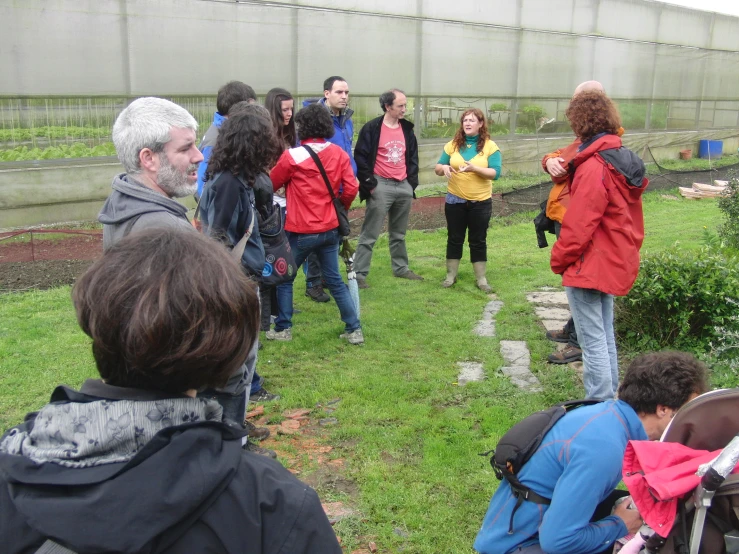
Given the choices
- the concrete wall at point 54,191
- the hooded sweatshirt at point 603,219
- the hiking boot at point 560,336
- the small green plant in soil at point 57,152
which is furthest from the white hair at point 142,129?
the small green plant in soil at point 57,152

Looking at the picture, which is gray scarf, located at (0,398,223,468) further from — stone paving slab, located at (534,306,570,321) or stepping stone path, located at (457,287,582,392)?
stone paving slab, located at (534,306,570,321)

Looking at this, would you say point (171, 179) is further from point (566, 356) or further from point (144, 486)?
point (566, 356)

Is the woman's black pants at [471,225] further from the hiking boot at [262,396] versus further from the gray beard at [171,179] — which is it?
the gray beard at [171,179]

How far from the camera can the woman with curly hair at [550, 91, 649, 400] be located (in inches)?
161

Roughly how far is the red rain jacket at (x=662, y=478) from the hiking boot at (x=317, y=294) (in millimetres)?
5005

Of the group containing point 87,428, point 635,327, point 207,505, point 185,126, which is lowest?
point 635,327

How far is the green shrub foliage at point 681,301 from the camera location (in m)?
5.25

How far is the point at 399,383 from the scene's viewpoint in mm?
5176

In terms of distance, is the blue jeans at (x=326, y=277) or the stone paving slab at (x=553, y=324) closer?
the blue jeans at (x=326, y=277)

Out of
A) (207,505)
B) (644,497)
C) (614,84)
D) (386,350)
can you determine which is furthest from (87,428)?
(614,84)

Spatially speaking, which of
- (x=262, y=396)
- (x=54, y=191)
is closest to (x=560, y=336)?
(x=262, y=396)

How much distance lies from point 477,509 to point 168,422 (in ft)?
8.70

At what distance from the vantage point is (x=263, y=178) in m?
4.65

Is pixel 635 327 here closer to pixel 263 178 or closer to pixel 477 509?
pixel 477 509
